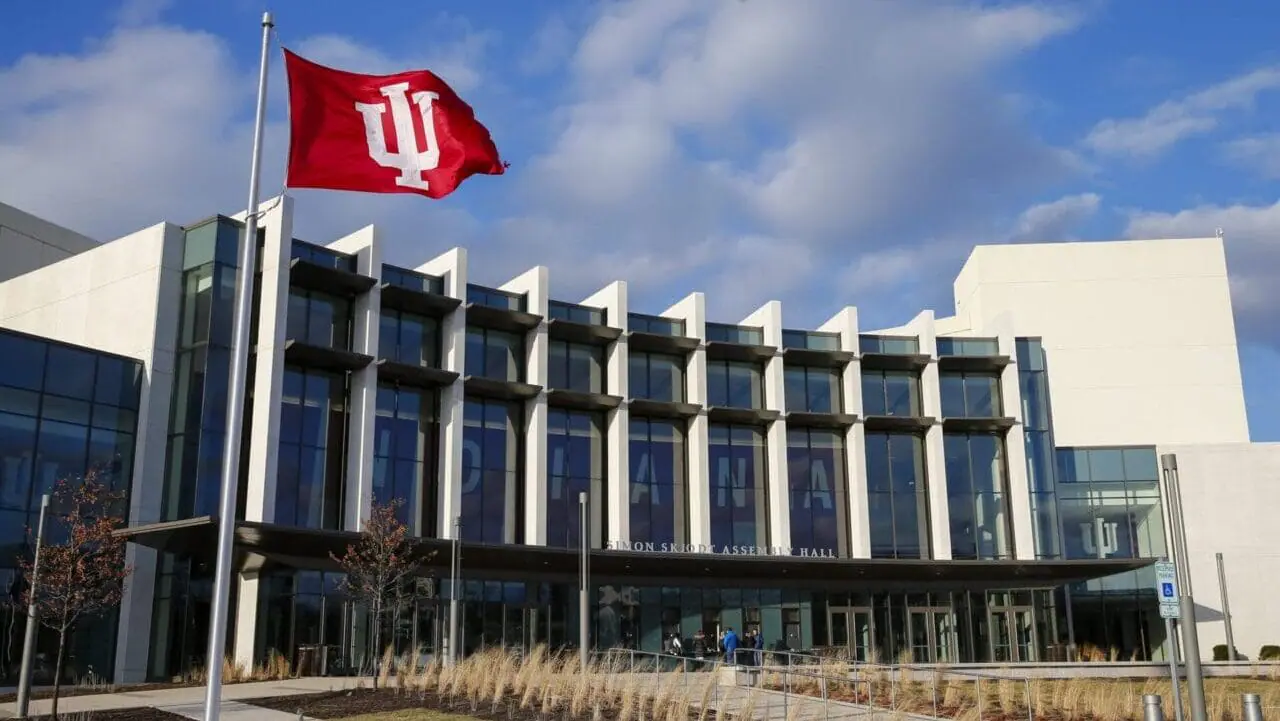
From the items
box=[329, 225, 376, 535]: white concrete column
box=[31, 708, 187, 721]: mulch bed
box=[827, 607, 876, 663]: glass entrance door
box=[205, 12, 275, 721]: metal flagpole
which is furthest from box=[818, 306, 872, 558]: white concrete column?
box=[205, 12, 275, 721]: metal flagpole

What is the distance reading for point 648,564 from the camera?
143ft

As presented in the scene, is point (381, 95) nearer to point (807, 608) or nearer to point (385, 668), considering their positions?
point (385, 668)

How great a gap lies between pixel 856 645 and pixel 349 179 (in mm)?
38382

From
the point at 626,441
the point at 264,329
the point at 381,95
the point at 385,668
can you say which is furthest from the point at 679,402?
the point at 381,95

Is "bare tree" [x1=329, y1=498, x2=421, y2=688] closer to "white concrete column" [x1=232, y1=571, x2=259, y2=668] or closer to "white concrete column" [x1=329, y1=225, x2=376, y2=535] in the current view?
"white concrete column" [x1=329, y1=225, x2=376, y2=535]

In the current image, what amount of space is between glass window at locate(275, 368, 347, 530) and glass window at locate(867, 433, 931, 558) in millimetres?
21694

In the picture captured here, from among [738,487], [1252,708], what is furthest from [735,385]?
[1252,708]

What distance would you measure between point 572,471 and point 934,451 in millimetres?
15256

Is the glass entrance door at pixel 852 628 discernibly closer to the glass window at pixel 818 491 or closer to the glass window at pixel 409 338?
the glass window at pixel 818 491

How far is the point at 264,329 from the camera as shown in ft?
123

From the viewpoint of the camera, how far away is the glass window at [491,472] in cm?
4278

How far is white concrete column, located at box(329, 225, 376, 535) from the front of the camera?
128 ft

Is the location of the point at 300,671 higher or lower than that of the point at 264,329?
lower

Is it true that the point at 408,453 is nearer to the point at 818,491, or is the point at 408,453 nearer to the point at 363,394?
the point at 363,394
